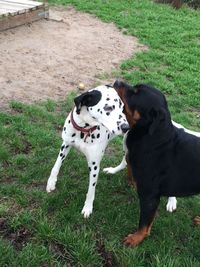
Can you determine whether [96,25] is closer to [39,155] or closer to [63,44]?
[63,44]

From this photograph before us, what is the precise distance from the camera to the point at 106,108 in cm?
376

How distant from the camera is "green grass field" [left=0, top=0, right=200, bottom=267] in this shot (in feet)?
12.6

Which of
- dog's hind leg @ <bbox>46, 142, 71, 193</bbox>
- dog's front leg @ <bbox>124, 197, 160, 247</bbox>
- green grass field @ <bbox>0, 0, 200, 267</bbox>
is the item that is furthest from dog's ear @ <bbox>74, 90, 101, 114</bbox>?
green grass field @ <bbox>0, 0, 200, 267</bbox>

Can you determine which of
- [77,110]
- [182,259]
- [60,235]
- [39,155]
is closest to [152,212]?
[182,259]

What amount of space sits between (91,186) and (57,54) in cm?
431

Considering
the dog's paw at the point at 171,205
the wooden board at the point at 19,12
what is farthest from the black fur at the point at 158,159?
the wooden board at the point at 19,12

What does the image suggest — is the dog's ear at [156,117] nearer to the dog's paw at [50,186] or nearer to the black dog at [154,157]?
the black dog at [154,157]

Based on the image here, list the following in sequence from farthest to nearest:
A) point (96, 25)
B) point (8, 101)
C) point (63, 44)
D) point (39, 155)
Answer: point (96, 25)
point (63, 44)
point (8, 101)
point (39, 155)

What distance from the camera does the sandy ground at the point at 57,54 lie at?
678cm

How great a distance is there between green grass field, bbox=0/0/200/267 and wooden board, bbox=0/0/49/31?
2.97 metres

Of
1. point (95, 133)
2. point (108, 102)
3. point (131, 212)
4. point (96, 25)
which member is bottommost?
point (96, 25)

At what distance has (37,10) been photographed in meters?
9.45

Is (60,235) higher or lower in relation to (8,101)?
higher

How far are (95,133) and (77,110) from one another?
0.99 ft
